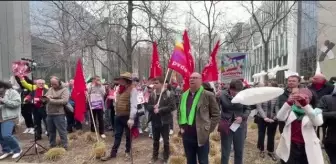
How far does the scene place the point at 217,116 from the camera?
17.1 ft

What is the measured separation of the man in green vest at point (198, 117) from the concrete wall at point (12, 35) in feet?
51.2

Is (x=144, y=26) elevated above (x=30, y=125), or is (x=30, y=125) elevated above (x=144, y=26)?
(x=144, y=26)

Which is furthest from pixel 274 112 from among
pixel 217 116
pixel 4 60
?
pixel 4 60

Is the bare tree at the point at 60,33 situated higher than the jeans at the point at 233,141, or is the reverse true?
the bare tree at the point at 60,33

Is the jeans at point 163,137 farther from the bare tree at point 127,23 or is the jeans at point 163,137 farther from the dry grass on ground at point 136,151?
the bare tree at point 127,23

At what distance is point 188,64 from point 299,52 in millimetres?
41474

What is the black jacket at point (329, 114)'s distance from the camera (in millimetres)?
4660

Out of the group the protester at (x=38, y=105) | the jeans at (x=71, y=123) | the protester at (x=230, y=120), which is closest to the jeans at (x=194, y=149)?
the protester at (x=230, y=120)

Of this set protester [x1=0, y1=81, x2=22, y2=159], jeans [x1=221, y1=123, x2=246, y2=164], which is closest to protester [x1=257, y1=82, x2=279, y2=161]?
jeans [x1=221, y1=123, x2=246, y2=164]

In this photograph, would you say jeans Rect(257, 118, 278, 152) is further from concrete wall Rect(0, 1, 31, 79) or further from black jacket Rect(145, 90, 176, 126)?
concrete wall Rect(0, 1, 31, 79)

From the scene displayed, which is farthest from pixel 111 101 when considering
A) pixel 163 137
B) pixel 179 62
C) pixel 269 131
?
pixel 269 131

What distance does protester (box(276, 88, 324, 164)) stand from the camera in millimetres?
4383

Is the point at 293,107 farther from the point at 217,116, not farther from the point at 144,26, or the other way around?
the point at 144,26

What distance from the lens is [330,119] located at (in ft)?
15.8
